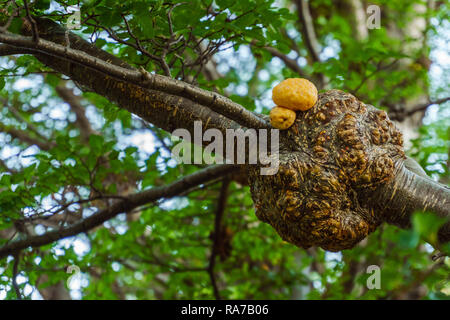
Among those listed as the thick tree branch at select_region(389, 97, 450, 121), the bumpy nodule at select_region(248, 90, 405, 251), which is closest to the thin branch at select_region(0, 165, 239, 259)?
the bumpy nodule at select_region(248, 90, 405, 251)

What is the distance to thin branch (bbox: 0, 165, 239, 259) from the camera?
120 inches

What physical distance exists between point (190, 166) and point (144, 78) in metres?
2.41

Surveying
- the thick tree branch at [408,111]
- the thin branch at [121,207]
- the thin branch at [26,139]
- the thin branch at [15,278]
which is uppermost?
the thick tree branch at [408,111]

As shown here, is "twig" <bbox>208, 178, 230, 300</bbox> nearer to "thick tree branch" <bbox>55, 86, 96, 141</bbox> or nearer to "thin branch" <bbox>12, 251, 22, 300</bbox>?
"thin branch" <bbox>12, 251, 22, 300</bbox>

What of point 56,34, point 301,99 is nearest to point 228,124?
point 301,99

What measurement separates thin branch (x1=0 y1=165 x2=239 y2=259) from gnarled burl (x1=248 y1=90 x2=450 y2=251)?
97 centimetres

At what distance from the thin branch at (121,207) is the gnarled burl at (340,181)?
0.97 meters

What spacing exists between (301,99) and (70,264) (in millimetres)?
2329

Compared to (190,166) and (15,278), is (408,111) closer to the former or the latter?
(190,166)

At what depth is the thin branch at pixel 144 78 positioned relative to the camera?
1.77m

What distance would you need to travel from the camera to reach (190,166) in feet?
14.0

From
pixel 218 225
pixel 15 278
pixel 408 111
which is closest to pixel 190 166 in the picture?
pixel 218 225

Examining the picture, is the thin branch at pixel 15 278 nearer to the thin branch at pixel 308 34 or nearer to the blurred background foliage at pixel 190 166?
the blurred background foliage at pixel 190 166

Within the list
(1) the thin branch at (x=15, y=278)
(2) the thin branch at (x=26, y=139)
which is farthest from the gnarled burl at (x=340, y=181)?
(2) the thin branch at (x=26, y=139)
